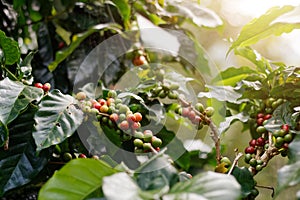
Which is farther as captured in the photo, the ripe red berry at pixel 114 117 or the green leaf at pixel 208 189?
the ripe red berry at pixel 114 117

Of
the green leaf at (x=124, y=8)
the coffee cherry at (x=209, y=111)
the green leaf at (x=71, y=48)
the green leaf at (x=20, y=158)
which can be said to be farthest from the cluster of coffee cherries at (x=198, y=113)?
the green leaf at (x=124, y=8)

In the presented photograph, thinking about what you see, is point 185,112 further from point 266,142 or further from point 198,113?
point 266,142

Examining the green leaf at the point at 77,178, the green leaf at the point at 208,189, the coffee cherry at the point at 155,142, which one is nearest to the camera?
the green leaf at the point at 208,189

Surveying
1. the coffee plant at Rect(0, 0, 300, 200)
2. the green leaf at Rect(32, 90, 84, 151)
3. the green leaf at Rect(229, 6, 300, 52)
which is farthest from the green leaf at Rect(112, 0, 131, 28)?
the green leaf at Rect(32, 90, 84, 151)

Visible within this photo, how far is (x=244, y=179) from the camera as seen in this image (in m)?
0.80

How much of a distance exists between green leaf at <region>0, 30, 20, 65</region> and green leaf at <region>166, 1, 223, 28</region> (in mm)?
611

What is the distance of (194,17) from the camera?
1.44 meters

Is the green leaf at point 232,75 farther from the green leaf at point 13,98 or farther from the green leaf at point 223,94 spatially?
the green leaf at point 13,98

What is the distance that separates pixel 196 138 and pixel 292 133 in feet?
1.67

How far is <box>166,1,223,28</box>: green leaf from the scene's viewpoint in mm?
1418

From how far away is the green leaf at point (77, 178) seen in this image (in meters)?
0.65

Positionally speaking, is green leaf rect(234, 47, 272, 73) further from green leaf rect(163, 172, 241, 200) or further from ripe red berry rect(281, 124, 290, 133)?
green leaf rect(163, 172, 241, 200)

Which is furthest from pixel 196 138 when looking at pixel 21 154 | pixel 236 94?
pixel 21 154

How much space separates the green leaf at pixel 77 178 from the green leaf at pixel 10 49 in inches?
18.5
